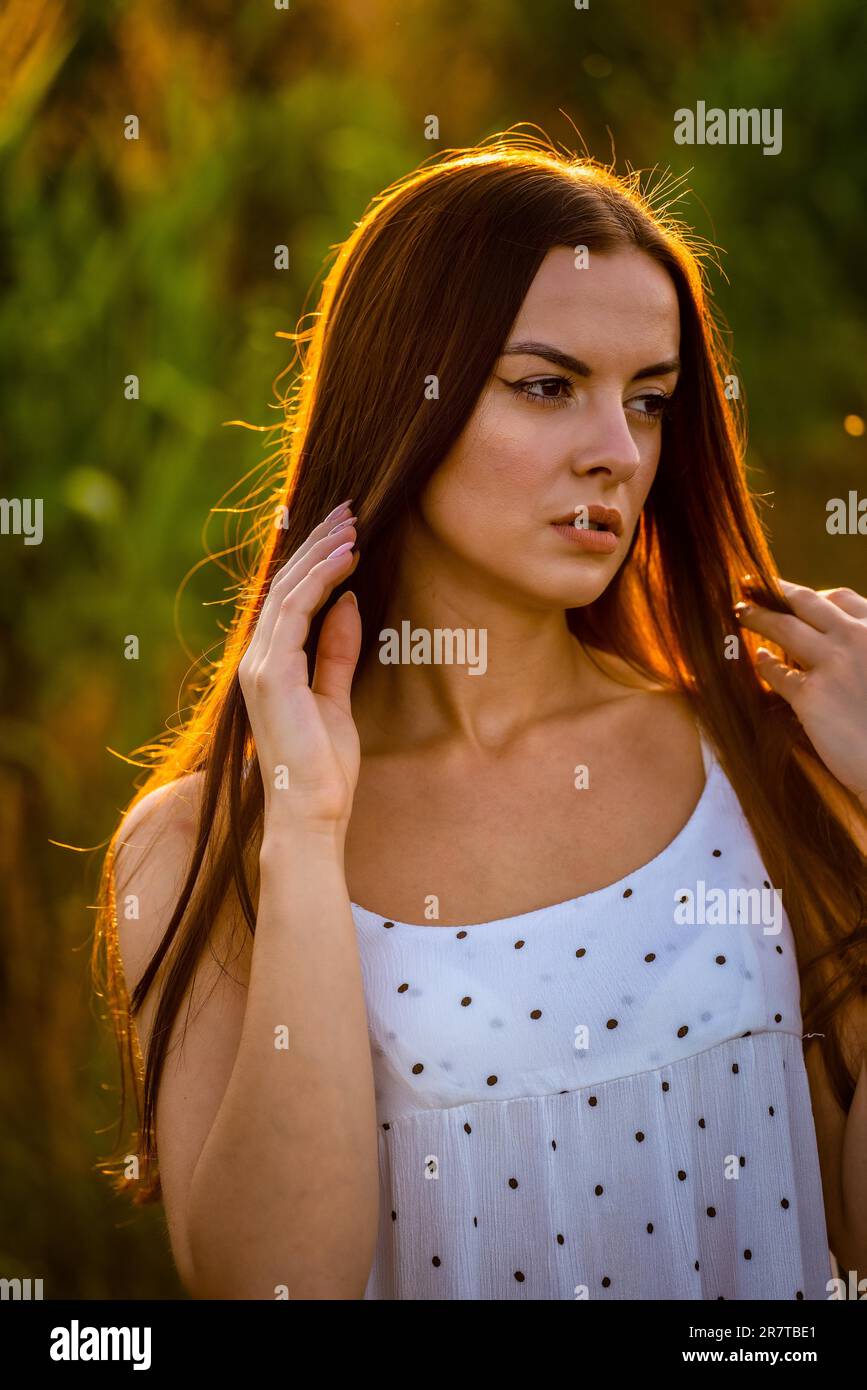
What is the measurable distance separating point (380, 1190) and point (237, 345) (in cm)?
151

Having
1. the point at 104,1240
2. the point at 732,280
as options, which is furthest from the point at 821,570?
the point at 104,1240

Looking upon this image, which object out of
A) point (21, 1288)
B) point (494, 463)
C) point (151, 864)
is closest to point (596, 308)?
point (494, 463)

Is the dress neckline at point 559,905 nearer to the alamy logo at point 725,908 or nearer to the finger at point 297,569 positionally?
the alamy logo at point 725,908

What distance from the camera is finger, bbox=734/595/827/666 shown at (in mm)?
1268

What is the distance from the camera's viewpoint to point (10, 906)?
2191 mm

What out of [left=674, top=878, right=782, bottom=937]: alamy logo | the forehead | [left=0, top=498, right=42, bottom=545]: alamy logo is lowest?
[left=674, top=878, right=782, bottom=937]: alamy logo

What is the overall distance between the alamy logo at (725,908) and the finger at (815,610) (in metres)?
0.26

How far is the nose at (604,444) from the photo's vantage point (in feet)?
3.92

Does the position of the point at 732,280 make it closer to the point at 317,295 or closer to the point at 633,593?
the point at 317,295

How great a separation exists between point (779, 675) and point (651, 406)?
11.6 inches

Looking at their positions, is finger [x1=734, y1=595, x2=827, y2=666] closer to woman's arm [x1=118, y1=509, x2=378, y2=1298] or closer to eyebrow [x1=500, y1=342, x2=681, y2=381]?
eyebrow [x1=500, y1=342, x2=681, y2=381]

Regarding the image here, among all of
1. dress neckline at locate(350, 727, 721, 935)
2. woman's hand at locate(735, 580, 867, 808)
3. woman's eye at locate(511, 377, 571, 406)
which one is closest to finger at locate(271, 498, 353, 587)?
woman's eye at locate(511, 377, 571, 406)

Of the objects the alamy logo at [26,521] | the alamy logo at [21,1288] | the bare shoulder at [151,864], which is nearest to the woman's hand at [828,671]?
the bare shoulder at [151,864]
